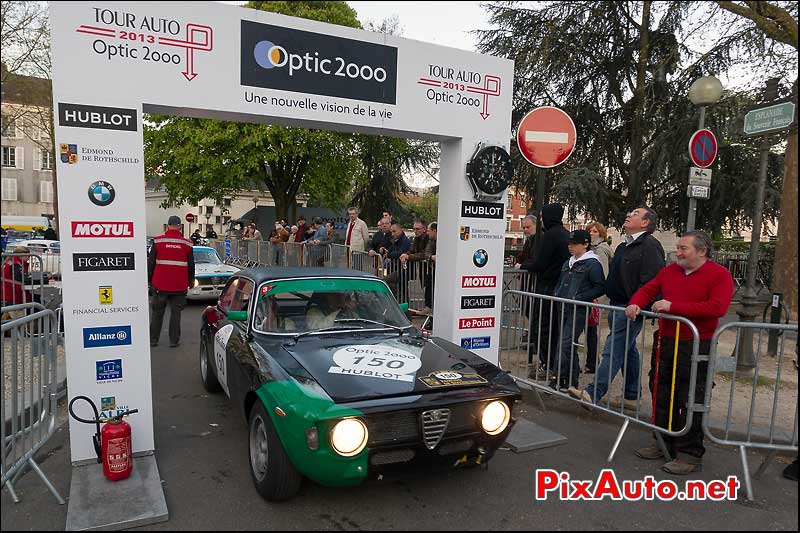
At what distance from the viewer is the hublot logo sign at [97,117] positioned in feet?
12.7

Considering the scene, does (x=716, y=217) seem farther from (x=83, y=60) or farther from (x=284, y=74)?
(x=83, y=60)

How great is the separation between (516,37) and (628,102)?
4.19m

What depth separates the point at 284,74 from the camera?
182 inches

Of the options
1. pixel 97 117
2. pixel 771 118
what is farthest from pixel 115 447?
pixel 771 118

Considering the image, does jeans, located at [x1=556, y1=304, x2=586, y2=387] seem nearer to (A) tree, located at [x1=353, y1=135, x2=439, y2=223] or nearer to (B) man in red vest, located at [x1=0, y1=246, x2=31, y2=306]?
(B) man in red vest, located at [x1=0, y1=246, x2=31, y2=306]

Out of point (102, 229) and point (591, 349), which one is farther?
point (591, 349)

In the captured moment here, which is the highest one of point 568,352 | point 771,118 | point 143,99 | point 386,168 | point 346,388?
point 386,168

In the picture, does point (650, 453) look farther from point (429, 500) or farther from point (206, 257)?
point (206, 257)

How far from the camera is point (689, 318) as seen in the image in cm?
427

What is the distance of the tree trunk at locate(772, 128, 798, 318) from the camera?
890cm

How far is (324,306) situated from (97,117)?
2.30 m

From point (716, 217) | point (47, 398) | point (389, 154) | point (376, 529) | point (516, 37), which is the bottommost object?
point (376, 529)

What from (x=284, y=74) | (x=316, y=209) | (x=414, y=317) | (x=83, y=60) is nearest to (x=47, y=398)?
(x=83, y=60)

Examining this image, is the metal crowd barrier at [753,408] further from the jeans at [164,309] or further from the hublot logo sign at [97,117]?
the jeans at [164,309]
